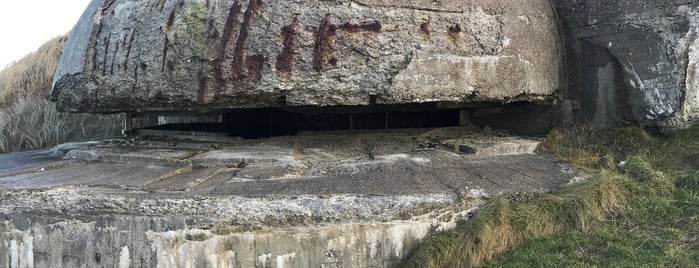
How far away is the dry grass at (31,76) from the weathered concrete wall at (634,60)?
27.0 feet

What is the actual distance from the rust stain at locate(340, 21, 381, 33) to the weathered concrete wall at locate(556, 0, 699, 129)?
1.68m

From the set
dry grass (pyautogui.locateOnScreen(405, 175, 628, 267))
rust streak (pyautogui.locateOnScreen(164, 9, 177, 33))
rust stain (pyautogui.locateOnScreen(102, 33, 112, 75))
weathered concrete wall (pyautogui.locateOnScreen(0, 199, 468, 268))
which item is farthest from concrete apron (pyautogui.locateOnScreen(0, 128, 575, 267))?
rust streak (pyautogui.locateOnScreen(164, 9, 177, 33))

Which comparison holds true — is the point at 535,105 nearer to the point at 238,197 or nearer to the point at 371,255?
the point at 371,255

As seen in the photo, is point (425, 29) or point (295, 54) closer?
point (295, 54)

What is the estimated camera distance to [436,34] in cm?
356

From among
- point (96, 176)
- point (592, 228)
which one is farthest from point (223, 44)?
point (592, 228)

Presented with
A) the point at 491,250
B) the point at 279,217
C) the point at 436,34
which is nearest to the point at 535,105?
the point at 436,34

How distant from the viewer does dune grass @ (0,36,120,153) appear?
6.84 meters

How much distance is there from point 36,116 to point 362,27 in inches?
238

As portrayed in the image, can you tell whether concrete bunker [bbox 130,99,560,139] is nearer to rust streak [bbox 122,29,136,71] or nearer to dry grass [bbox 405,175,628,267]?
rust streak [bbox 122,29,136,71]

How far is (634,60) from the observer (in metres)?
3.96

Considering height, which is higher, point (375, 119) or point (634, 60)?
point (634, 60)

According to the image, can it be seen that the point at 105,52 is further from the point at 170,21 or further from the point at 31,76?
the point at 31,76

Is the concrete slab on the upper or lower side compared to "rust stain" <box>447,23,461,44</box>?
lower
